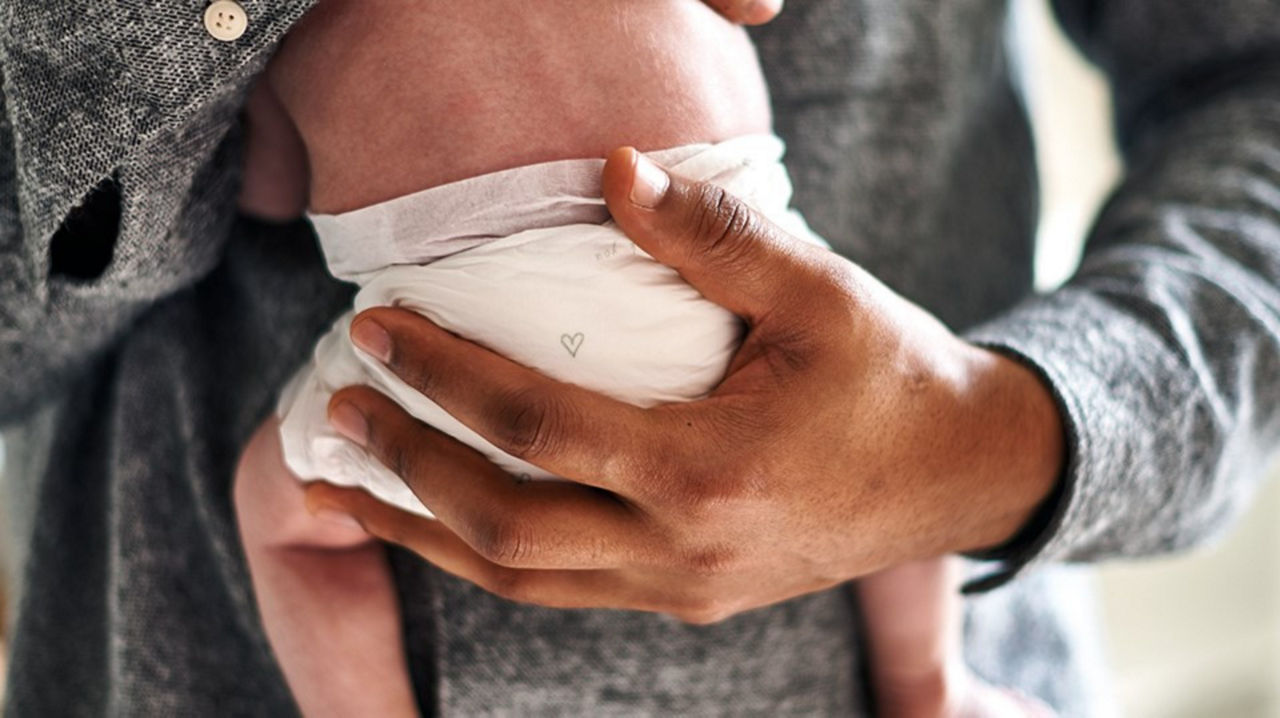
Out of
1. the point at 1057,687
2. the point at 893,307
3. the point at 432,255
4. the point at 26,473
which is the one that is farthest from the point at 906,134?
the point at 26,473

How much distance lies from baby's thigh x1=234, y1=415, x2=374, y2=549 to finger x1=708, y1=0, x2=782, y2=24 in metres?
0.43

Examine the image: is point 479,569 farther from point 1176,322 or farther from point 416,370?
point 1176,322

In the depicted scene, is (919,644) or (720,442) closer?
(720,442)

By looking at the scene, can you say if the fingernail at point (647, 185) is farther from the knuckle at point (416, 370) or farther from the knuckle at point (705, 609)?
the knuckle at point (705, 609)

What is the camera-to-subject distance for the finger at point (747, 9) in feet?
2.27

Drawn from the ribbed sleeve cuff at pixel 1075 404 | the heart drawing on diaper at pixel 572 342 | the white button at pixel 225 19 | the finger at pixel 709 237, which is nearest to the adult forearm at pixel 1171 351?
the ribbed sleeve cuff at pixel 1075 404

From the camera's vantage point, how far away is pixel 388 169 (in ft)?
2.13

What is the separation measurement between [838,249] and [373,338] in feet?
1.41

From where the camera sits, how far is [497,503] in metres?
0.61

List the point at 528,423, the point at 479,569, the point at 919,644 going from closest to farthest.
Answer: the point at 528,423 < the point at 479,569 < the point at 919,644

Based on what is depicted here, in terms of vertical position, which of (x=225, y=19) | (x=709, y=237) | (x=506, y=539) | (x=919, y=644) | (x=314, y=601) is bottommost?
(x=919, y=644)

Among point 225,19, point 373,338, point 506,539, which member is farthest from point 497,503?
point 225,19

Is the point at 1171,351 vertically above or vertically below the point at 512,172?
below

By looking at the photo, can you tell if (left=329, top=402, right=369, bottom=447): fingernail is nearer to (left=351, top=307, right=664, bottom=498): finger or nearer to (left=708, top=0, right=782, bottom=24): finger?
(left=351, top=307, right=664, bottom=498): finger
